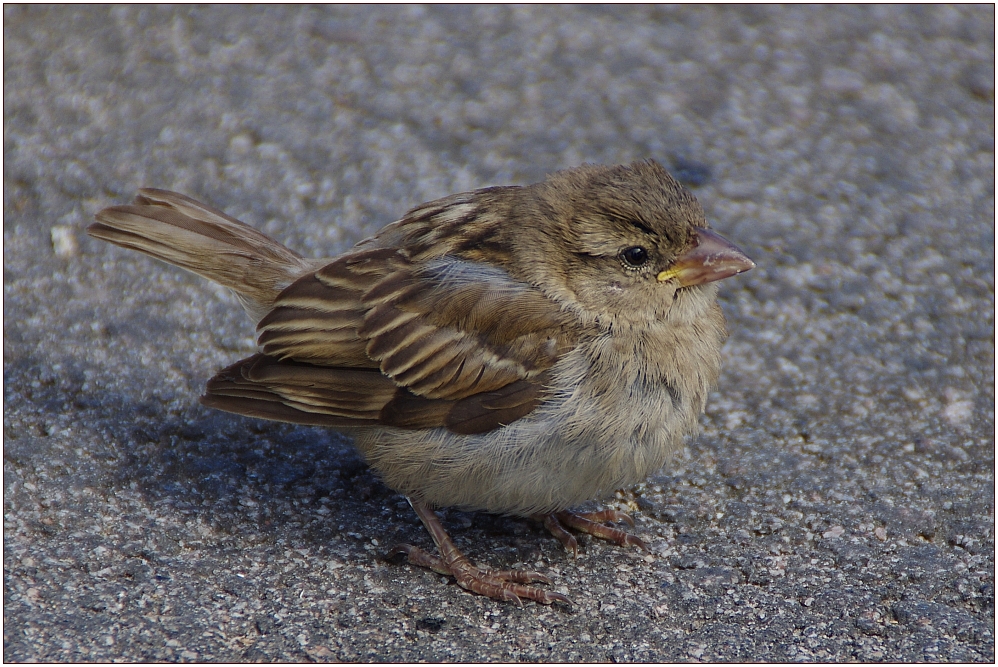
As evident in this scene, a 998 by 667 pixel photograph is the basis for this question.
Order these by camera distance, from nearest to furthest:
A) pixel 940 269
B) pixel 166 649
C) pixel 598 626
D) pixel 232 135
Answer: pixel 166 649, pixel 598 626, pixel 940 269, pixel 232 135

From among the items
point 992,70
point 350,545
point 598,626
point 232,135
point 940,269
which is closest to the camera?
point 598,626

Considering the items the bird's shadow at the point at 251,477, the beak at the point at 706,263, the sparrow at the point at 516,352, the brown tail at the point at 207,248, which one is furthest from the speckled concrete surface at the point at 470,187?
the beak at the point at 706,263

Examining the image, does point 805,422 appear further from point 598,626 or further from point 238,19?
point 238,19

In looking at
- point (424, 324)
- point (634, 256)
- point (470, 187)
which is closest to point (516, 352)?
point (424, 324)

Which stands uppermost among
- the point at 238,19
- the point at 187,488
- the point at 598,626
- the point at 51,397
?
the point at 238,19

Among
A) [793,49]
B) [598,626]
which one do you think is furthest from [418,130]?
[598,626]

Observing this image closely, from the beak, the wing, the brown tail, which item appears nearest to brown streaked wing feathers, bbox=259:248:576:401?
the wing
